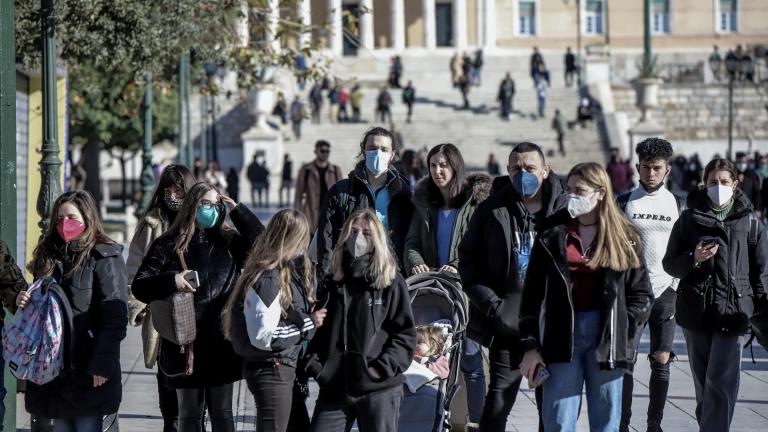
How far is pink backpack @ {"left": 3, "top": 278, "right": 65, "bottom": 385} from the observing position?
6.99 m

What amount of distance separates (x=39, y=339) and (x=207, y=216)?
104 cm

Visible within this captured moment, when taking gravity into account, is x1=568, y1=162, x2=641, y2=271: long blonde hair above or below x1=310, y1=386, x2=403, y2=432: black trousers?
above

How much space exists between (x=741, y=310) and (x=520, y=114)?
42.7 metres

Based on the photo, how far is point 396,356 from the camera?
6.65m

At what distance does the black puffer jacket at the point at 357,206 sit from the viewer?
9047mm

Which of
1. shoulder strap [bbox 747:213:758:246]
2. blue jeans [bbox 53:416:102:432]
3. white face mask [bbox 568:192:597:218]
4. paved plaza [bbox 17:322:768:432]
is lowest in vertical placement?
paved plaza [bbox 17:322:768:432]

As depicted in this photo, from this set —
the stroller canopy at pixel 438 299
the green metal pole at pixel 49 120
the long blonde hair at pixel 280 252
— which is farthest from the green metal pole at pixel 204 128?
the long blonde hair at pixel 280 252

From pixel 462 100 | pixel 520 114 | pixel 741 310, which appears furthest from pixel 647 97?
pixel 741 310

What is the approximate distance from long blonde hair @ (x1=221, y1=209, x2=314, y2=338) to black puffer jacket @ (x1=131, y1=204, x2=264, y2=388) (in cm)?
43

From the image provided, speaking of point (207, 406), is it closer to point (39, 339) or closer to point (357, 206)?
point (39, 339)

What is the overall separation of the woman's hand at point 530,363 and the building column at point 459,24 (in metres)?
67.0

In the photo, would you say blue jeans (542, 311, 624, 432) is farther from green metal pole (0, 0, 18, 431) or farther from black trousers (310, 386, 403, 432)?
green metal pole (0, 0, 18, 431)

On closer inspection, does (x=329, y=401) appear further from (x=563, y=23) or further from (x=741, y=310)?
(x=563, y=23)

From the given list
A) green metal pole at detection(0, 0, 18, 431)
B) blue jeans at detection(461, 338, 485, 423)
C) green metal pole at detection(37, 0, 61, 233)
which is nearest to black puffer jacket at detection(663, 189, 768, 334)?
blue jeans at detection(461, 338, 485, 423)
